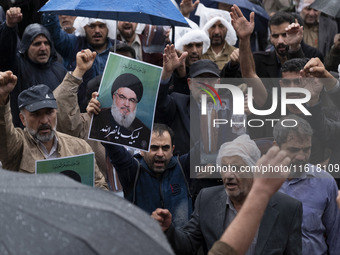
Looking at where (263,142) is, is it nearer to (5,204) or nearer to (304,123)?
(304,123)

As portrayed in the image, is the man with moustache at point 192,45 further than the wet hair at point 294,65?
Yes

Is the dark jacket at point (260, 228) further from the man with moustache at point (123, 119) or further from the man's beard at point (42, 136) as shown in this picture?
the man's beard at point (42, 136)

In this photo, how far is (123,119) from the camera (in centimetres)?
561

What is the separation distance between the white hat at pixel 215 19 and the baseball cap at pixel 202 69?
1867mm

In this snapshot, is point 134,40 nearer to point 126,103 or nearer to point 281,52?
point 281,52

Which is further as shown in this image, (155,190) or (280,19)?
(280,19)

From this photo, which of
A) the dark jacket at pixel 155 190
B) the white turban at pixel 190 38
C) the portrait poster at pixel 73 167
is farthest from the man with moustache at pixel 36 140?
the white turban at pixel 190 38

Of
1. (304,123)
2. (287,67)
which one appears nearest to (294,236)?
(304,123)

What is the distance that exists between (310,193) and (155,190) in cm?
124

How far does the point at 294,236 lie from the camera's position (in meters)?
4.63

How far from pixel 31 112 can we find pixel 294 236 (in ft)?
7.49

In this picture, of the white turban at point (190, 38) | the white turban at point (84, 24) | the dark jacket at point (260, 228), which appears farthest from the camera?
the white turban at point (84, 24)

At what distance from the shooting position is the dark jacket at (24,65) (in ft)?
22.9

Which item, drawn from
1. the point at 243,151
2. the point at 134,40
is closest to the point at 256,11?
the point at 134,40
